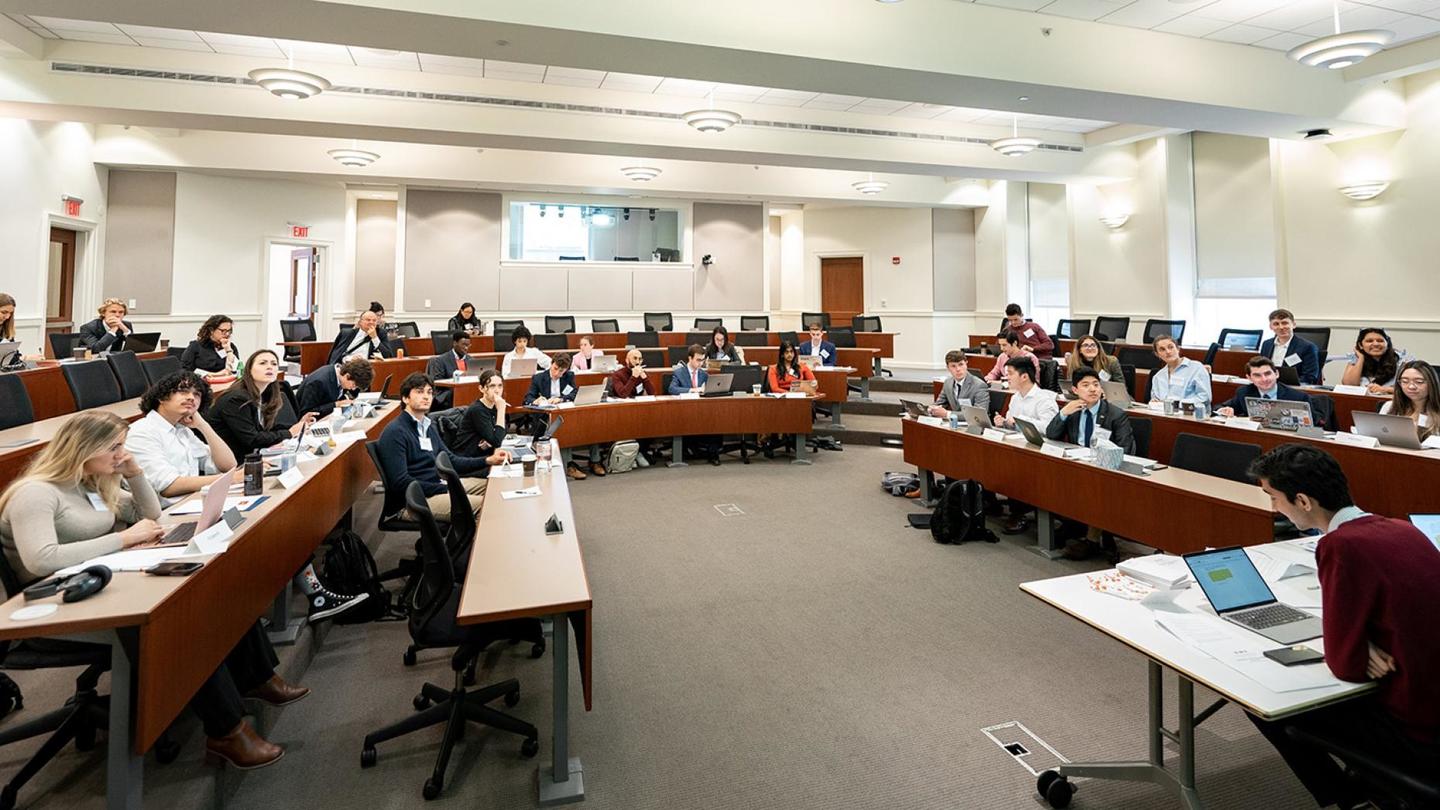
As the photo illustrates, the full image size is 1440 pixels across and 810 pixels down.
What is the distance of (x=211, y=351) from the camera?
5641mm

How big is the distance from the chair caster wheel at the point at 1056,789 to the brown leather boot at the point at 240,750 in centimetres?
260

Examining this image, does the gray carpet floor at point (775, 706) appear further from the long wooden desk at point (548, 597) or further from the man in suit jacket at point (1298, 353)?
the man in suit jacket at point (1298, 353)

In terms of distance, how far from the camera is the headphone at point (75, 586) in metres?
1.82

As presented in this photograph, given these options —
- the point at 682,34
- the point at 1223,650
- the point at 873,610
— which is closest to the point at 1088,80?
the point at 682,34

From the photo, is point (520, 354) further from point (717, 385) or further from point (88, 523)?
point (88, 523)

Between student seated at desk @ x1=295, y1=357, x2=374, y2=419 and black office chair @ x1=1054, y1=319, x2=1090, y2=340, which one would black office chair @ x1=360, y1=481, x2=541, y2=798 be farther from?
black office chair @ x1=1054, y1=319, x2=1090, y2=340

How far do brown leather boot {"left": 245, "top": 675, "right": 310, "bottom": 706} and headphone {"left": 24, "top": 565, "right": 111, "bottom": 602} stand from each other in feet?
3.03

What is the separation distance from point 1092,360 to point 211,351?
309 inches

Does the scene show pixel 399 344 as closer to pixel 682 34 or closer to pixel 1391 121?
pixel 682 34

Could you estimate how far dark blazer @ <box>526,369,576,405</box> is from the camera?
6.83m

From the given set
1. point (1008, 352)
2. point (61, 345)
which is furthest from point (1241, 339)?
point (61, 345)

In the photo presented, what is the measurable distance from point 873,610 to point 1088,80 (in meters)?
5.25

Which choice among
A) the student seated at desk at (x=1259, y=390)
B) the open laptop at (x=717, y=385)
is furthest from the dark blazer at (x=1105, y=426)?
the open laptop at (x=717, y=385)

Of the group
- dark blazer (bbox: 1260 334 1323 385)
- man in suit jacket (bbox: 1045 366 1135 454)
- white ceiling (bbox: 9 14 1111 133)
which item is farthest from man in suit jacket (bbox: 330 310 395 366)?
dark blazer (bbox: 1260 334 1323 385)
